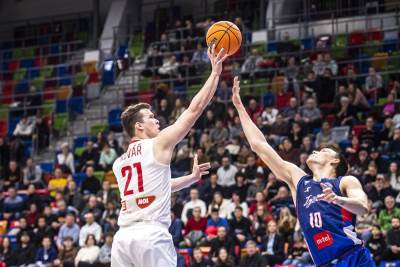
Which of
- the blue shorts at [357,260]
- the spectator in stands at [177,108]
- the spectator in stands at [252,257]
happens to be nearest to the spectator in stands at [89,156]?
the spectator in stands at [177,108]

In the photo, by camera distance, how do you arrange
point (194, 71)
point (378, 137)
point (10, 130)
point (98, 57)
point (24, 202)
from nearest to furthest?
point (378, 137)
point (24, 202)
point (194, 71)
point (10, 130)
point (98, 57)

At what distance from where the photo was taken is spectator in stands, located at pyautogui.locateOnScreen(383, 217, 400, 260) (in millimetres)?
16031

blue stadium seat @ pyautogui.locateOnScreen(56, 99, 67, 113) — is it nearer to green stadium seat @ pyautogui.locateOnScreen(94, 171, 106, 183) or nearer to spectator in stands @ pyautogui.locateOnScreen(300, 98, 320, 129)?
green stadium seat @ pyautogui.locateOnScreen(94, 171, 106, 183)

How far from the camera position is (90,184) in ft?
73.9

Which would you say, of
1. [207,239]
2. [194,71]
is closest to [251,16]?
[194,71]

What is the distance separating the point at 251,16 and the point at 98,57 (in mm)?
5723

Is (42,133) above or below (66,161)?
above

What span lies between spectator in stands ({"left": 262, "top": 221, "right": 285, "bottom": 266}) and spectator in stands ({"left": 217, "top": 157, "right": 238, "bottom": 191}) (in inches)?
106

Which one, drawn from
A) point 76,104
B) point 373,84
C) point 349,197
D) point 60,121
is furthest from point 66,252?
point 349,197

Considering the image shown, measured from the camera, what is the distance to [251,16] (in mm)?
29516

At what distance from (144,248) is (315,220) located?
187 centimetres

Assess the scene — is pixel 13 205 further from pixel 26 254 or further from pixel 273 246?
pixel 273 246

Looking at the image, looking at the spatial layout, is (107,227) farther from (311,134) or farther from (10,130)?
(10,130)

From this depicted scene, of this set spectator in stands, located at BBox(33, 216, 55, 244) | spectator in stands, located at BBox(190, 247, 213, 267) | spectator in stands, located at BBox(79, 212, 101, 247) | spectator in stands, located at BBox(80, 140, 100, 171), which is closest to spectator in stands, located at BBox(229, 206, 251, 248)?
spectator in stands, located at BBox(190, 247, 213, 267)
